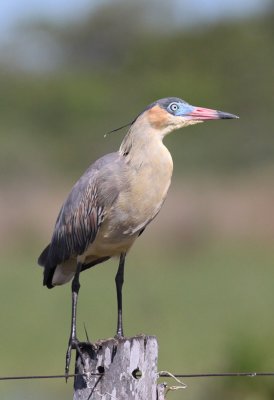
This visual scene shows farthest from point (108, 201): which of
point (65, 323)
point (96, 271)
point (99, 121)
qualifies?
point (99, 121)

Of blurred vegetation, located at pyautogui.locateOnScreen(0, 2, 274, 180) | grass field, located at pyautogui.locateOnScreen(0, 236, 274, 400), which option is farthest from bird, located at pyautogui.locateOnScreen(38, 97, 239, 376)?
blurred vegetation, located at pyautogui.locateOnScreen(0, 2, 274, 180)

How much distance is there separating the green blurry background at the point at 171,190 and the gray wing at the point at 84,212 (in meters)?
2.67

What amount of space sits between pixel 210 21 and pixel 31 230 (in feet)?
77.6

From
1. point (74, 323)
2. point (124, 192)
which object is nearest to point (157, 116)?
point (124, 192)

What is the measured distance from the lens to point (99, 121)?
110ft

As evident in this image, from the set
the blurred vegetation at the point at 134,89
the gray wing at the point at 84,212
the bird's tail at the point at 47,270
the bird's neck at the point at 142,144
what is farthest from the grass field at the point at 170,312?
the blurred vegetation at the point at 134,89

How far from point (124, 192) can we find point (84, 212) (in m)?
0.25

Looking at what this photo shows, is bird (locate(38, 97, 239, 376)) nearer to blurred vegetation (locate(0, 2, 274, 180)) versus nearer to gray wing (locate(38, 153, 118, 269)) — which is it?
gray wing (locate(38, 153, 118, 269))

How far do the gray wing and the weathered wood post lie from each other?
163cm

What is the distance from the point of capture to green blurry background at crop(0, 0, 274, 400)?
1295 cm

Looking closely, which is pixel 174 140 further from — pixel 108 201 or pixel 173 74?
pixel 108 201

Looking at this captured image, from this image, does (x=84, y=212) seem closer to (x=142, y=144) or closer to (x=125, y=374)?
(x=142, y=144)

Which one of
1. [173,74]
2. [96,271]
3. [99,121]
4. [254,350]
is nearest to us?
[254,350]

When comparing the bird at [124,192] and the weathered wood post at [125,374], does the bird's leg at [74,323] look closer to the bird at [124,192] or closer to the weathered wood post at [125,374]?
the bird at [124,192]
